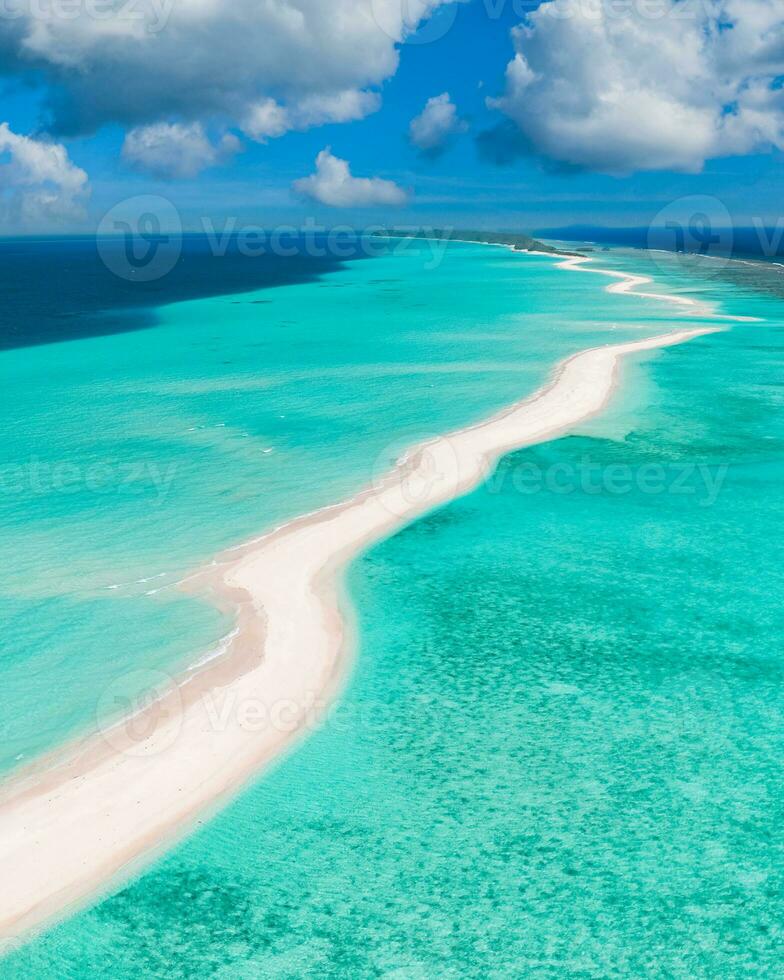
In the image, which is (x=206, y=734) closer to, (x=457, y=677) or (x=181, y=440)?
(x=457, y=677)

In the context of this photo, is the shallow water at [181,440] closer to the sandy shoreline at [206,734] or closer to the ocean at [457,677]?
the ocean at [457,677]

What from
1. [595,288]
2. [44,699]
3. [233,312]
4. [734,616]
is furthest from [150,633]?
[595,288]

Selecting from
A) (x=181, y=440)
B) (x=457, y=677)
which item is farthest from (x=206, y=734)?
(x=181, y=440)

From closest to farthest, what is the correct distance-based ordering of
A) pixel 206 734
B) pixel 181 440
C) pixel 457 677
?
pixel 206 734, pixel 457 677, pixel 181 440

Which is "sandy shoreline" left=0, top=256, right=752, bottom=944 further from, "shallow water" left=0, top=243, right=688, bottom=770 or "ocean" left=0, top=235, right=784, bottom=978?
"shallow water" left=0, top=243, right=688, bottom=770

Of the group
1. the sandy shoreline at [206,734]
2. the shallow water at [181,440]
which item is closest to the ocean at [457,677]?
the shallow water at [181,440]
